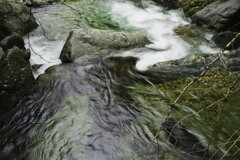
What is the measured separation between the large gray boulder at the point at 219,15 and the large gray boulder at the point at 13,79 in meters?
7.31

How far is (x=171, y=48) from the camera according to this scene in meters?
8.91

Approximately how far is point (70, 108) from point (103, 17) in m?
6.90

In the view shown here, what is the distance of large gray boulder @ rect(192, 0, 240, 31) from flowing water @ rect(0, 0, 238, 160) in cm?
110

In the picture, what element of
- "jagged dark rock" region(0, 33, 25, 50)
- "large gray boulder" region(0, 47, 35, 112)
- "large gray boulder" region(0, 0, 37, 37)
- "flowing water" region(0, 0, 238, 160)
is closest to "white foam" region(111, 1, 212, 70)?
"flowing water" region(0, 0, 238, 160)

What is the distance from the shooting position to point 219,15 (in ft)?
32.5

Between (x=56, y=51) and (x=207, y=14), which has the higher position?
(x=207, y=14)

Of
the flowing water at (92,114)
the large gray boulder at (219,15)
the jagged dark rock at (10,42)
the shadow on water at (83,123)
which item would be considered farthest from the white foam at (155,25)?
the jagged dark rock at (10,42)

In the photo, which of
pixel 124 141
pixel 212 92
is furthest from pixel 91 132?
pixel 212 92

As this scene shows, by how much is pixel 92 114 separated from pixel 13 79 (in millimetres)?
2087

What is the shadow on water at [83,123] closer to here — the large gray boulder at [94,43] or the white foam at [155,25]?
the large gray boulder at [94,43]

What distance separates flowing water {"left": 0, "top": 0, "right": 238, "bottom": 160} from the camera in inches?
Answer: 179

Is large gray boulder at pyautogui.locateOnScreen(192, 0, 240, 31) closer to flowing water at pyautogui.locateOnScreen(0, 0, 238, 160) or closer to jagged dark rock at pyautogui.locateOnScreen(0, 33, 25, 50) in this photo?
flowing water at pyautogui.locateOnScreen(0, 0, 238, 160)

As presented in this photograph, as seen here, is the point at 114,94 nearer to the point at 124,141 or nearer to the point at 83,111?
the point at 83,111

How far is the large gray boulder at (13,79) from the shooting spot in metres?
5.67
